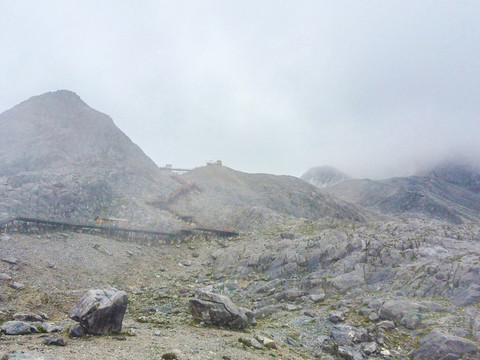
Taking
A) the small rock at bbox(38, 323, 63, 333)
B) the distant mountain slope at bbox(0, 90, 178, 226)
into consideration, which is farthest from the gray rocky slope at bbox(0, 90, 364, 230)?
the small rock at bbox(38, 323, 63, 333)

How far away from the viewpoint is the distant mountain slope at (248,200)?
53.9 meters

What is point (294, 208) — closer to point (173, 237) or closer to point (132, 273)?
point (173, 237)

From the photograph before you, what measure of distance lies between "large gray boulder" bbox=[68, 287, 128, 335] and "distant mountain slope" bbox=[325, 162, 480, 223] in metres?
112

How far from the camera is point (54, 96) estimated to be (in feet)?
237

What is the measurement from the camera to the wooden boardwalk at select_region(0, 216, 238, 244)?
99.7 ft

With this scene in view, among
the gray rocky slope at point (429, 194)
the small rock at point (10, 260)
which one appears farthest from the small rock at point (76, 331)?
the gray rocky slope at point (429, 194)

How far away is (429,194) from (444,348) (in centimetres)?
13273

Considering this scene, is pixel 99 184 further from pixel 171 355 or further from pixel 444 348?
pixel 444 348

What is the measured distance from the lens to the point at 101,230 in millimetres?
36562

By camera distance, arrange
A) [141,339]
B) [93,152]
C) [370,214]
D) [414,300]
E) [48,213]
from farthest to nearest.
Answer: [370,214] < [93,152] < [48,213] < [414,300] < [141,339]

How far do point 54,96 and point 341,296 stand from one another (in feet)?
260

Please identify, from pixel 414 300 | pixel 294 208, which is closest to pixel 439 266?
pixel 414 300

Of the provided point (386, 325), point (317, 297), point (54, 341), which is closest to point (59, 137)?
point (54, 341)

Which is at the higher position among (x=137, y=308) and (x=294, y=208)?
(x=294, y=208)
